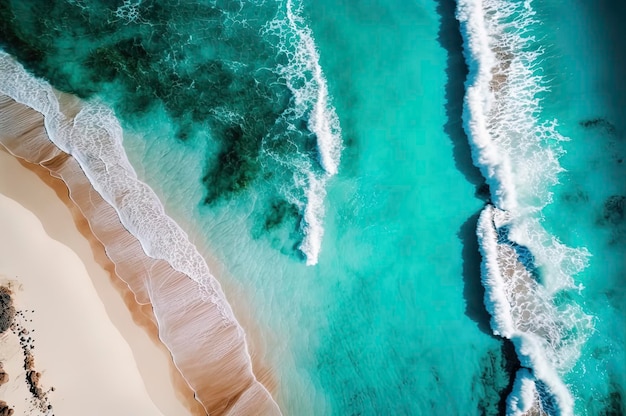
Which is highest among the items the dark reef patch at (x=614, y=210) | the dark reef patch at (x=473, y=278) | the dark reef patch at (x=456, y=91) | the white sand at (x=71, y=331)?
the dark reef patch at (x=456, y=91)

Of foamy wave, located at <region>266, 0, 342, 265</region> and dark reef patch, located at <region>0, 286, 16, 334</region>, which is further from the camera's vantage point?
foamy wave, located at <region>266, 0, 342, 265</region>

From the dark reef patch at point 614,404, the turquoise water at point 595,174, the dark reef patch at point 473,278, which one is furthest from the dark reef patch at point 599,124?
the dark reef patch at point 614,404

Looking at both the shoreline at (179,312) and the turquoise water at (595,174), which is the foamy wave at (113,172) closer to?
the shoreline at (179,312)

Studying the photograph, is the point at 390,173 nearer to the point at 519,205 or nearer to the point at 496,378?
the point at 519,205

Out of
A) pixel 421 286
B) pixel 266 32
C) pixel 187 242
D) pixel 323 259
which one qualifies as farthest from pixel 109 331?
pixel 266 32

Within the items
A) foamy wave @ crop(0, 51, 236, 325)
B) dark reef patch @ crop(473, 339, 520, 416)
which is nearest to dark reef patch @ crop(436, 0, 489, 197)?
dark reef patch @ crop(473, 339, 520, 416)

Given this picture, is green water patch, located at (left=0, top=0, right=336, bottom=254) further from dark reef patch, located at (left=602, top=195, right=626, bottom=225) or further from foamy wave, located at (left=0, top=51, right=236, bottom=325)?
dark reef patch, located at (left=602, top=195, right=626, bottom=225)

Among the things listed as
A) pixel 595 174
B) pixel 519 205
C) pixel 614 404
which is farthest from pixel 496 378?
pixel 595 174

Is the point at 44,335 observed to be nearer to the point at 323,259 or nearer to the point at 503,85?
the point at 323,259
